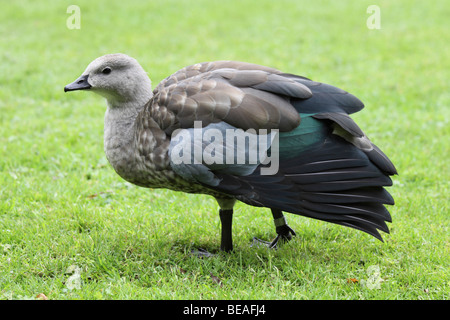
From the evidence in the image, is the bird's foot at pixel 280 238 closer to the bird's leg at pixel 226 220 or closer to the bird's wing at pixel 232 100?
the bird's leg at pixel 226 220

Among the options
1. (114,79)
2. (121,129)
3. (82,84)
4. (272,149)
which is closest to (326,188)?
(272,149)

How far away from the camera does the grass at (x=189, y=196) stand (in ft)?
12.9

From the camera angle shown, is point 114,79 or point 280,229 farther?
point 280,229

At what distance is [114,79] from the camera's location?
13.8 ft

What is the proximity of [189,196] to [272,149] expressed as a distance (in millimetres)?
1805

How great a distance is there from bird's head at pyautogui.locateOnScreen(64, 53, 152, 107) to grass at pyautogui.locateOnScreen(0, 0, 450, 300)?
3.67 feet

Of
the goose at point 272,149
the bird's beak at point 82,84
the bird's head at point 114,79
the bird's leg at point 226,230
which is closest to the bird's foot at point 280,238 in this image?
the bird's leg at point 226,230

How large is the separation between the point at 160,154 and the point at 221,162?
0.44 metres

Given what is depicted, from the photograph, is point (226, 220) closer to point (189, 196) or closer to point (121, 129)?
point (121, 129)

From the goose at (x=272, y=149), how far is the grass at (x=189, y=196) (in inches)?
22.6

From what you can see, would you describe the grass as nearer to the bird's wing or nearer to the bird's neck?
the bird's neck

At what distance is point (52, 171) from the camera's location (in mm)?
5805

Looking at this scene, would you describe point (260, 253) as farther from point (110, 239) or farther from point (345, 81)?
point (345, 81)

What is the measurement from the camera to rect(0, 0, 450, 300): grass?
3928 millimetres
